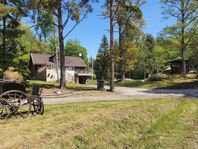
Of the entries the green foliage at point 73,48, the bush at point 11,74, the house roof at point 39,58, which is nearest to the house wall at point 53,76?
the house roof at point 39,58

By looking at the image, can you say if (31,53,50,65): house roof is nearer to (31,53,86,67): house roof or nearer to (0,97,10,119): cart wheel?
(31,53,86,67): house roof

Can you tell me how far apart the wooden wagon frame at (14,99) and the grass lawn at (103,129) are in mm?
378

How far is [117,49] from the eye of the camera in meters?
38.5

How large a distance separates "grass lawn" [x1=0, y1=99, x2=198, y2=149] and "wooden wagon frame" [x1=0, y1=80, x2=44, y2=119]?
0.38m

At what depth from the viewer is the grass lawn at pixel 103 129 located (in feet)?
24.0

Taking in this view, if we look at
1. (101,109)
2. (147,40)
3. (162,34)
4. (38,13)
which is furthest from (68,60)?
(101,109)

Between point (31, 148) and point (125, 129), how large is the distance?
401cm

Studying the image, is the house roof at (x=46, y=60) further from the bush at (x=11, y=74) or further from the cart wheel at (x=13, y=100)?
the cart wheel at (x=13, y=100)

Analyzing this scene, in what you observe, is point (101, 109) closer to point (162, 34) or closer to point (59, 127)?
point (59, 127)

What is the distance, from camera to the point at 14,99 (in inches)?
367

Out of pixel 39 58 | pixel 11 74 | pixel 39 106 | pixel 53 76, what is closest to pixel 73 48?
pixel 39 58

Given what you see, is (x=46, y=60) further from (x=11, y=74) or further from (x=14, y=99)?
(x=14, y=99)

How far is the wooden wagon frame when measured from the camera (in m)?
9.05

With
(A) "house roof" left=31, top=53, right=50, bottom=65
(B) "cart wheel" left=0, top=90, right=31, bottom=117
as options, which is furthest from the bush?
A: (A) "house roof" left=31, top=53, right=50, bottom=65
